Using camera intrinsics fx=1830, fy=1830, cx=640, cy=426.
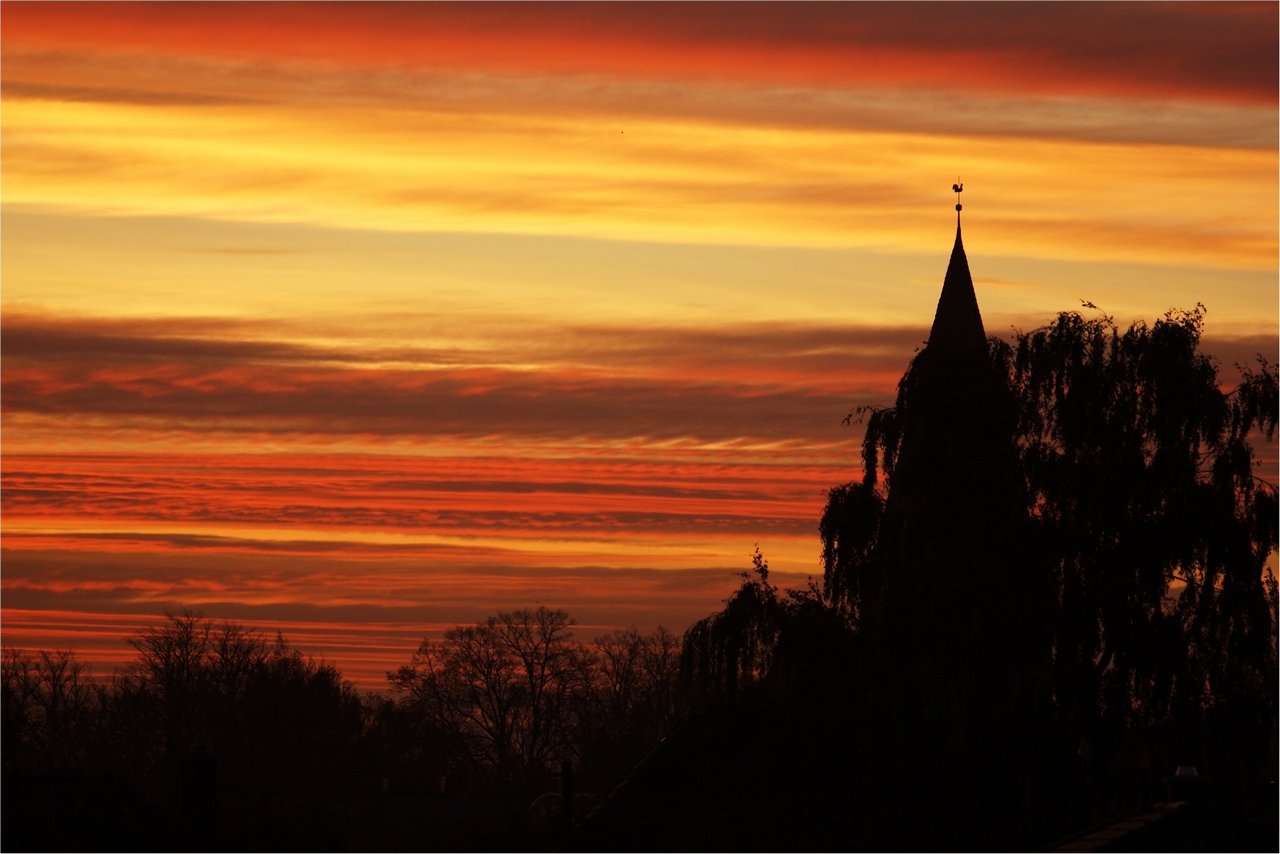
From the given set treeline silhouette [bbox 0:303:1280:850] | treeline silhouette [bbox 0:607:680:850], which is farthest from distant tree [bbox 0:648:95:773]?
treeline silhouette [bbox 0:303:1280:850]

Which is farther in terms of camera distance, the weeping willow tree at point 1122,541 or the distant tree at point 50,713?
the distant tree at point 50,713

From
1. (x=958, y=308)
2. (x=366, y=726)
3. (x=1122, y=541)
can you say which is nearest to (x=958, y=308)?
(x=958, y=308)

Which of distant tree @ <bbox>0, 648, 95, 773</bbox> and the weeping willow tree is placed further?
distant tree @ <bbox>0, 648, 95, 773</bbox>

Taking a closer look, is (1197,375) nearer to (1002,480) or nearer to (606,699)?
(1002,480)

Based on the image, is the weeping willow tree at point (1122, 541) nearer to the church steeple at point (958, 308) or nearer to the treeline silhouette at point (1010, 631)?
the treeline silhouette at point (1010, 631)

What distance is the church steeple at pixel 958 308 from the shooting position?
5403 cm

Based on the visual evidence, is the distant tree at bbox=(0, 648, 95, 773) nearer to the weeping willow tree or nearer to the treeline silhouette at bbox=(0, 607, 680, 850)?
the treeline silhouette at bbox=(0, 607, 680, 850)

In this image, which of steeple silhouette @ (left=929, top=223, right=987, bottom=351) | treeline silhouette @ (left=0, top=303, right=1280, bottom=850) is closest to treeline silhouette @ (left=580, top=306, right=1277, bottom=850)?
treeline silhouette @ (left=0, top=303, right=1280, bottom=850)

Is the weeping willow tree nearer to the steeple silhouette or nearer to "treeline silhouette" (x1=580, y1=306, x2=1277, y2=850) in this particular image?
"treeline silhouette" (x1=580, y1=306, x2=1277, y2=850)

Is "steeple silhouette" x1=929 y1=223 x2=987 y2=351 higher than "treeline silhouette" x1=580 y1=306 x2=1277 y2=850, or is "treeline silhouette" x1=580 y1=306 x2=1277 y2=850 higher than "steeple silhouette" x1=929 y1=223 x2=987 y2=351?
"steeple silhouette" x1=929 y1=223 x2=987 y2=351

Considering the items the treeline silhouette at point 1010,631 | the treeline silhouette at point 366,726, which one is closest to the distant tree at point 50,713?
the treeline silhouette at point 366,726

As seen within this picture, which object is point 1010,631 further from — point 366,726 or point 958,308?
point 366,726

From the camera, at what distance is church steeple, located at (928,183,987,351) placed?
177 ft

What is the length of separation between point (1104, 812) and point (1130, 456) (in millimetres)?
6968
